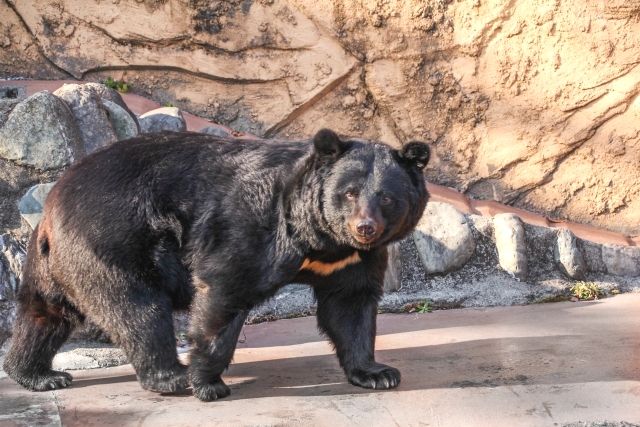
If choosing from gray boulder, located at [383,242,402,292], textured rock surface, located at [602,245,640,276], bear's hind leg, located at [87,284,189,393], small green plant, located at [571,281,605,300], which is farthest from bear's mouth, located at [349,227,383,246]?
textured rock surface, located at [602,245,640,276]

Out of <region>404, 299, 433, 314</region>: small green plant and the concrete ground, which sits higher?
the concrete ground

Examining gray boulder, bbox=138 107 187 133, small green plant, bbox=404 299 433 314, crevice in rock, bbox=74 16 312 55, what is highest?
crevice in rock, bbox=74 16 312 55

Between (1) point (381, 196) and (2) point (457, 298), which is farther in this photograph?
(2) point (457, 298)

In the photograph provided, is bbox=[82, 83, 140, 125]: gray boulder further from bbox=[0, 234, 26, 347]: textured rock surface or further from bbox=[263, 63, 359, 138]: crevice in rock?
bbox=[263, 63, 359, 138]: crevice in rock

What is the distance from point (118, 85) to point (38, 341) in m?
5.61

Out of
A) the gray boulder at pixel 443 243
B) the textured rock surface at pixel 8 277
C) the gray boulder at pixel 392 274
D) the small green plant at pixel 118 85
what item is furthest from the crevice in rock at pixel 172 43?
the textured rock surface at pixel 8 277

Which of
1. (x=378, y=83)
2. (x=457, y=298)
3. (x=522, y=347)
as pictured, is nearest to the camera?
(x=522, y=347)

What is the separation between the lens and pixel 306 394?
228 inches

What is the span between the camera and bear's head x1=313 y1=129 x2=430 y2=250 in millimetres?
5660

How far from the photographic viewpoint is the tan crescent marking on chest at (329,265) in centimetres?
593

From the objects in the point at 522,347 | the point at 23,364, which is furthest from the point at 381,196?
the point at 23,364

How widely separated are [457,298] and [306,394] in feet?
10.0

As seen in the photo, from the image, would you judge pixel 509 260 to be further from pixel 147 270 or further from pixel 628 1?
pixel 147 270

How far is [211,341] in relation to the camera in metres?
5.73
